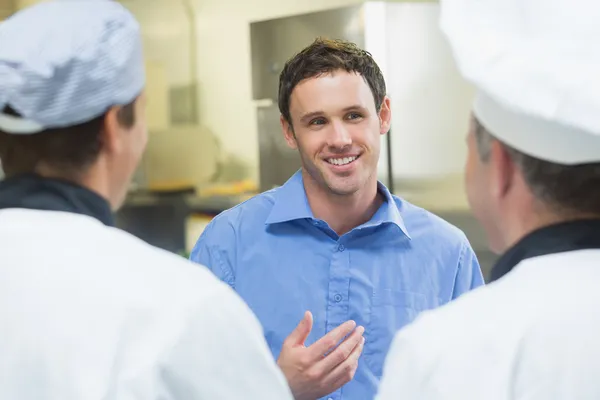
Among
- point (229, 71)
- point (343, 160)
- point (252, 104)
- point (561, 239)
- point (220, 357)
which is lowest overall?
point (252, 104)

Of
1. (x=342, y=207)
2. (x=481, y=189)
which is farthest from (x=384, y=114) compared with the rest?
(x=481, y=189)

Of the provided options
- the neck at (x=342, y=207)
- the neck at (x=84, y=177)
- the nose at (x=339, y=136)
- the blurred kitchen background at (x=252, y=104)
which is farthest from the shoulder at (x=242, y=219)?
the blurred kitchen background at (x=252, y=104)

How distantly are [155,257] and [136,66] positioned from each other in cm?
24

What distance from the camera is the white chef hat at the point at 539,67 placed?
2.40ft

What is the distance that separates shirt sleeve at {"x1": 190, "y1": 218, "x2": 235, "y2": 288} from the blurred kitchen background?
4.07 feet

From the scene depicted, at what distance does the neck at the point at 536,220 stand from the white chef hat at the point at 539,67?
6 cm

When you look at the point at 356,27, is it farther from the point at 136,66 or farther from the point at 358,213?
the point at 136,66

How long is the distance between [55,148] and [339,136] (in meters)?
0.85

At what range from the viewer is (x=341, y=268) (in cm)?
158

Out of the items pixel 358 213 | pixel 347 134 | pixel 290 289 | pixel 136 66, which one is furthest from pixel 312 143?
pixel 136 66

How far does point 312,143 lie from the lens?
5.41 ft

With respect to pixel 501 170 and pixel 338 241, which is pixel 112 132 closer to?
pixel 501 170

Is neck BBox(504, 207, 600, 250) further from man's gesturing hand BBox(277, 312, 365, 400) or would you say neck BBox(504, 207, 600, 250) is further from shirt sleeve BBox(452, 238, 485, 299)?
shirt sleeve BBox(452, 238, 485, 299)

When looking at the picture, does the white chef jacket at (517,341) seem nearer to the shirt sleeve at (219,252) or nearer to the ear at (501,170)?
the ear at (501,170)
